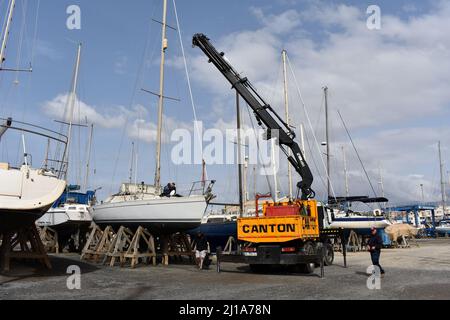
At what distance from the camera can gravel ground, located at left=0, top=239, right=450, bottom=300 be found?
864 centimetres

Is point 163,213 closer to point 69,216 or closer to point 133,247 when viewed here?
point 133,247

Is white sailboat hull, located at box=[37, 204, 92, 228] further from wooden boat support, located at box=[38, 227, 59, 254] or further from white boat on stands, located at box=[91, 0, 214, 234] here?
white boat on stands, located at box=[91, 0, 214, 234]

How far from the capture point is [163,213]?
14.9m

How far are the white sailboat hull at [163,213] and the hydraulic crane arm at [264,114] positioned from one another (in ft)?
13.0

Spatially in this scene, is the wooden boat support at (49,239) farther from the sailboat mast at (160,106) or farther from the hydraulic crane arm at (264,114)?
the hydraulic crane arm at (264,114)

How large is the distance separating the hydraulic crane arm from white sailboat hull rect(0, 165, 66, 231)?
320 inches

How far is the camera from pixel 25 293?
884 centimetres

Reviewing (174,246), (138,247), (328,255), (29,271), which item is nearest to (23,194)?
(29,271)

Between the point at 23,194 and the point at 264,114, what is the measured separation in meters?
9.23

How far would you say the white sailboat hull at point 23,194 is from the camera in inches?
413
